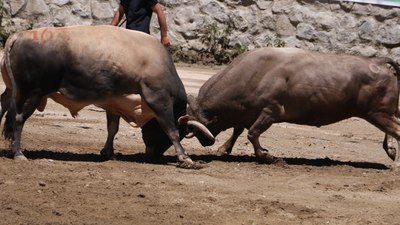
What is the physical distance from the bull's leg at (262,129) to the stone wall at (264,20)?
702 centimetres

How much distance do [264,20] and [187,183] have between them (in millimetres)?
9206

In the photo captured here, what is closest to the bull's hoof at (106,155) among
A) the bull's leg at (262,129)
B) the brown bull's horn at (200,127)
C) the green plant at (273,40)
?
the brown bull's horn at (200,127)

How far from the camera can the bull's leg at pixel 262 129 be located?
39.4 feet

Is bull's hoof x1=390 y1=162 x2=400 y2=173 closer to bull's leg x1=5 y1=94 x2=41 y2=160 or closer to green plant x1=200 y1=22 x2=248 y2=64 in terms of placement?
bull's leg x1=5 y1=94 x2=41 y2=160

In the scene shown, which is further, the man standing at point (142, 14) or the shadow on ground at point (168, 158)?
the man standing at point (142, 14)

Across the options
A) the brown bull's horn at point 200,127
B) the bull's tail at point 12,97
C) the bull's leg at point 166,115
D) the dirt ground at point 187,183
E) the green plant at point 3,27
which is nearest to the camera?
the dirt ground at point 187,183

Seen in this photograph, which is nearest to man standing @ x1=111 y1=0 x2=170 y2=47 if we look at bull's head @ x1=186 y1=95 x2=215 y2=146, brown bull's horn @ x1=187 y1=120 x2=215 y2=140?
bull's head @ x1=186 y1=95 x2=215 y2=146

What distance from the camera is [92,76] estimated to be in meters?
10.9

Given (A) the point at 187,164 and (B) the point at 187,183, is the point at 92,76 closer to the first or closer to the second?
(A) the point at 187,164

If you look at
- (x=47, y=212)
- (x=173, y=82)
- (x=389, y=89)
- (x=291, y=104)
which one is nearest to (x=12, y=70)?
(x=173, y=82)

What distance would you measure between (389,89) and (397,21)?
674 centimetres

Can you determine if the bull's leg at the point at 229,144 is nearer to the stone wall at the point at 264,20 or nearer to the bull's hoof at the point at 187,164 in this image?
the bull's hoof at the point at 187,164

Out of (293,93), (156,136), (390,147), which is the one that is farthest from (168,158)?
(390,147)

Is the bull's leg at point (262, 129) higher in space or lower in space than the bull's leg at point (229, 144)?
higher
